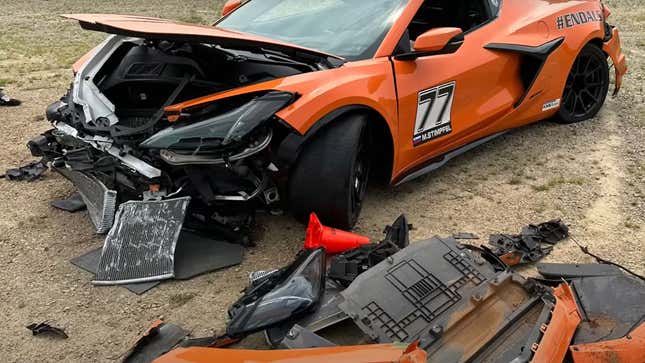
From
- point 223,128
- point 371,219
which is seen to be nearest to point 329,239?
point 371,219

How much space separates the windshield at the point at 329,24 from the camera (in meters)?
3.75

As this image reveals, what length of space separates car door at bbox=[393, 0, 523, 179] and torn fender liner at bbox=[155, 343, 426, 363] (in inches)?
74.0

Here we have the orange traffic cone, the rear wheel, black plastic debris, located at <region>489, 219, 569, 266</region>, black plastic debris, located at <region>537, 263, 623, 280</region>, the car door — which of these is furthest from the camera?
the rear wheel

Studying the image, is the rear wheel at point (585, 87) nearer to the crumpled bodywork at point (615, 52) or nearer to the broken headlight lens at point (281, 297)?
the crumpled bodywork at point (615, 52)

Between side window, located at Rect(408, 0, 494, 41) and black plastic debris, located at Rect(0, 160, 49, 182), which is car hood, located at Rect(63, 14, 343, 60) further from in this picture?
black plastic debris, located at Rect(0, 160, 49, 182)

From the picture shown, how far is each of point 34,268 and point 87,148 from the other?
28.6 inches

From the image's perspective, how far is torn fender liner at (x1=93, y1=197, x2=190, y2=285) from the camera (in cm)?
317

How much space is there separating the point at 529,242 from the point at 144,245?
2128 mm

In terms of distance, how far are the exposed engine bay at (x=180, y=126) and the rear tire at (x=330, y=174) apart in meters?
0.14

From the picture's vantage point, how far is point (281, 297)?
8.16 feet

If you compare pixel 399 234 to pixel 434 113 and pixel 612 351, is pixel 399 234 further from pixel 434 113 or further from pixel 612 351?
pixel 612 351

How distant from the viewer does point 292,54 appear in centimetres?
346

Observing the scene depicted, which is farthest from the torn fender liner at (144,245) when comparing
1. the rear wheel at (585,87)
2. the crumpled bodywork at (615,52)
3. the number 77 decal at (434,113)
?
the crumpled bodywork at (615,52)

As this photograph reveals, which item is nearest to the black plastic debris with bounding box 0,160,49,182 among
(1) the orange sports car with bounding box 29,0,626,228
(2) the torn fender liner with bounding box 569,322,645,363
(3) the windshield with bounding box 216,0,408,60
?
(1) the orange sports car with bounding box 29,0,626,228
